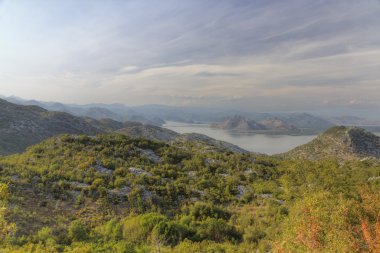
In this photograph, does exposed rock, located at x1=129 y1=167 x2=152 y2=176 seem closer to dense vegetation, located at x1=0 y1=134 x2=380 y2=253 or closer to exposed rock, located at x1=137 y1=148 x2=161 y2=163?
dense vegetation, located at x1=0 y1=134 x2=380 y2=253

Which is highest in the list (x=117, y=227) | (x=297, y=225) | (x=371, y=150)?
(x=297, y=225)

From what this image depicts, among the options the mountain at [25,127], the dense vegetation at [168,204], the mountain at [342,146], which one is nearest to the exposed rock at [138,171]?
the dense vegetation at [168,204]

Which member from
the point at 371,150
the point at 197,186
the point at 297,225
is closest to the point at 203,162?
the point at 197,186

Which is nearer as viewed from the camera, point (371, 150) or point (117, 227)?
point (117, 227)

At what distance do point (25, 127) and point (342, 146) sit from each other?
16807 centimetres

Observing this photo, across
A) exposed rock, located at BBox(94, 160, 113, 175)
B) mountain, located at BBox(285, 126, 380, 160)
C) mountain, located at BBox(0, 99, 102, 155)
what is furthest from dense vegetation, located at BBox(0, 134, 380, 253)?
mountain, located at BBox(285, 126, 380, 160)

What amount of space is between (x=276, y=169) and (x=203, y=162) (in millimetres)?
10671

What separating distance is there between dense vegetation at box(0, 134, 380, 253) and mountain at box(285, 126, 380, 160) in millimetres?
100335

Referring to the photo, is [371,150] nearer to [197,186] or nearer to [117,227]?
[197,186]

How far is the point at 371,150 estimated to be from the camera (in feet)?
455

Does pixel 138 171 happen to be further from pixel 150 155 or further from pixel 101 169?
pixel 150 155

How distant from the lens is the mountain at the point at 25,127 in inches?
5039

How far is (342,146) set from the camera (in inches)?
5453

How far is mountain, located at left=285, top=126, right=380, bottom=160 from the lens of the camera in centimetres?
13069
